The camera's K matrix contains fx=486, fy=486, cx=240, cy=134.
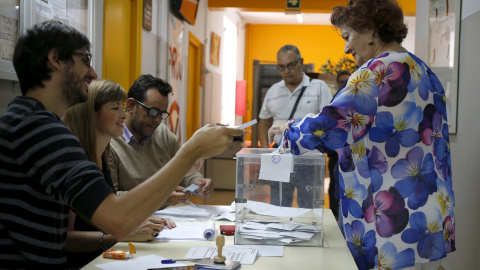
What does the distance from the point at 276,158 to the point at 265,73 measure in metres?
5.44

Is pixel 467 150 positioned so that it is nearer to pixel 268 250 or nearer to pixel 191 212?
pixel 191 212

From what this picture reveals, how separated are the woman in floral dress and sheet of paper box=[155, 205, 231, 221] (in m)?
0.79

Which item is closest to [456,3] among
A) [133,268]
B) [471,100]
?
[471,100]

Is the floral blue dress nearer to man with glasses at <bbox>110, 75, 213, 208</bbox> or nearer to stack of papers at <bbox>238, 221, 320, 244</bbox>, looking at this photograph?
stack of papers at <bbox>238, 221, 320, 244</bbox>

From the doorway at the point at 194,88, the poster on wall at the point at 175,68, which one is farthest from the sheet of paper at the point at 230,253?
the doorway at the point at 194,88

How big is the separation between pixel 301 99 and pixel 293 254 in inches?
92.6

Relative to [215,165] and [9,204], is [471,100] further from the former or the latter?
[215,165]

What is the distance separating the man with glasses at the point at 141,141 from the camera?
252cm

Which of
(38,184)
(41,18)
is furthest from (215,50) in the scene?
(38,184)

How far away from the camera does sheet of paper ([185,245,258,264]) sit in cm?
158

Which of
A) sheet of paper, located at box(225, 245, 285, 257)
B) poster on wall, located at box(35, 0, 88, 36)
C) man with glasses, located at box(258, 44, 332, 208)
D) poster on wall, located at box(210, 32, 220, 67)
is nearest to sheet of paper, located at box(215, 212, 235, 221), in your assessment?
sheet of paper, located at box(225, 245, 285, 257)

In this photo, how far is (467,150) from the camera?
10.5 feet

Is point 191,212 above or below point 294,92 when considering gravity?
below

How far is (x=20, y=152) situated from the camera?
3.68ft
